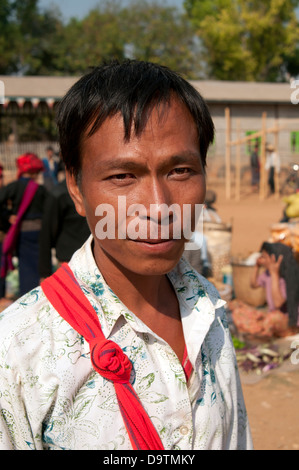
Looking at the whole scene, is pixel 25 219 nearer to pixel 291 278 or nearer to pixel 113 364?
pixel 291 278

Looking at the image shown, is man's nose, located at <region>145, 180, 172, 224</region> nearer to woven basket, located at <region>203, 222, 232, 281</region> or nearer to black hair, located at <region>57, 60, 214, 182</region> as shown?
black hair, located at <region>57, 60, 214, 182</region>

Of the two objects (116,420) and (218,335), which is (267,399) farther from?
(116,420)

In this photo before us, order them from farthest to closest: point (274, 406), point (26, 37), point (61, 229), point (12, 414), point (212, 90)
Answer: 1. point (26, 37)
2. point (212, 90)
3. point (61, 229)
4. point (274, 406)
5. point (12, 414)

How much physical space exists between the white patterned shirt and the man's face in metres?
0.14

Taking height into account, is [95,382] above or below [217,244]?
above

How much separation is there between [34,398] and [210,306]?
1.73 ft

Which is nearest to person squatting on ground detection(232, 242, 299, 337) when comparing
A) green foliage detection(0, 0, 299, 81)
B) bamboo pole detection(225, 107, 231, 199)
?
bamboo pole detection(225, 107, 231, 199)

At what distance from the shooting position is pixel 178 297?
50.3 inches

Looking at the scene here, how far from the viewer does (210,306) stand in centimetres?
125

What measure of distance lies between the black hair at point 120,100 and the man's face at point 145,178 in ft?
0.06

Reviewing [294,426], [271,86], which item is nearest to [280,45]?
[271,86]

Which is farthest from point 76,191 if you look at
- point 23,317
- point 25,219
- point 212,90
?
point 212,90

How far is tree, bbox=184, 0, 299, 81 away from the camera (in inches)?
1072

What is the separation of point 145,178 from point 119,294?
1.00 ft
